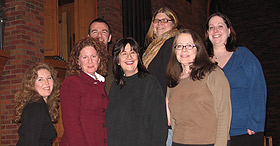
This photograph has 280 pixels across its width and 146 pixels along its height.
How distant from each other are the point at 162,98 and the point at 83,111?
0.63m

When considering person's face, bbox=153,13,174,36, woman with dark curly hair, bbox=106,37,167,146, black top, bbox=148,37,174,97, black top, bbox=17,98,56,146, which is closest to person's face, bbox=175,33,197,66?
woman with dark curly hair, bbox=106,37,167,146

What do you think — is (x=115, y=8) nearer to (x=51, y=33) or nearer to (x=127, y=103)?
(x=51, y=33)

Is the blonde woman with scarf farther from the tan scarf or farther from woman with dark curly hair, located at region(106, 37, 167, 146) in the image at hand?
woman with dark curly hair, located at region(106, 37, 167, 146)

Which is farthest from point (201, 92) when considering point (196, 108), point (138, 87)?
point (138, 87)

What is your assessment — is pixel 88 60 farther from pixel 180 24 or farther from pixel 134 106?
pixel 180 24

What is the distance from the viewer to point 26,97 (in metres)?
2.58

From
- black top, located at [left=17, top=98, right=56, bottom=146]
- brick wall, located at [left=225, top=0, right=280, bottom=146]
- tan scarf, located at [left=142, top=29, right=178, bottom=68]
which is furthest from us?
brick wall, located at [left=225, top=0, right=280, bottom=146]

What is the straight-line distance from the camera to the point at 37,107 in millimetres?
2453

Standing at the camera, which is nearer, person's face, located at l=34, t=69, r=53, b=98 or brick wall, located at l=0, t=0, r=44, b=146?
person's face, located at l=34, t=69, r=53, b=98

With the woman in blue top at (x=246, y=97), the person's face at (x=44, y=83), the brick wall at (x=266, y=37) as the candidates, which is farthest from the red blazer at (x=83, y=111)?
the brick wall at (x=266, y=37)

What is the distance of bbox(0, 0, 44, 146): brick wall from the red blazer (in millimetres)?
2126

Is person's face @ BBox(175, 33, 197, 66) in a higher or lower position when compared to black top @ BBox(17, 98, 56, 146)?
higher

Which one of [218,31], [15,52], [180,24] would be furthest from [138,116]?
[180,24]

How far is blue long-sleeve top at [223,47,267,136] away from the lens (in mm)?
2232
